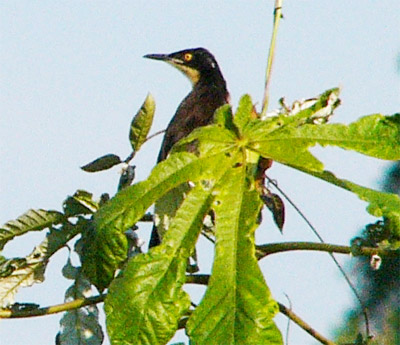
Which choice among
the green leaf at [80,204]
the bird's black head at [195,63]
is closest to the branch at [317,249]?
the green leaf at [80,204]

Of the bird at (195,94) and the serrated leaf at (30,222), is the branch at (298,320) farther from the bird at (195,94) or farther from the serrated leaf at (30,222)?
the bird at (195,94)

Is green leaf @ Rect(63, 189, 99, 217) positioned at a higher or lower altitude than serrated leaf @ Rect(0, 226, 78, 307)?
higher

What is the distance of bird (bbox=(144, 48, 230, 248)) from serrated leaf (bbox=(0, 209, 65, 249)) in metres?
0.95

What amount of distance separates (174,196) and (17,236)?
0.46 m

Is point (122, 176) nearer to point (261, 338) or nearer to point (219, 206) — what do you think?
point (219, 206)

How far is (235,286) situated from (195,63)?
4335 millimetres

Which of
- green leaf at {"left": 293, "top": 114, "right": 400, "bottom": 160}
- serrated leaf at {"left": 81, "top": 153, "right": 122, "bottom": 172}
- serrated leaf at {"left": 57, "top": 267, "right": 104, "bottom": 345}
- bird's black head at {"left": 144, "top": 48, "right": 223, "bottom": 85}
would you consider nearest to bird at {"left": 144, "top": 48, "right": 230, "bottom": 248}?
bird's black head at {"left": 144, "top": 48, "right": 223, "bottom": 85}

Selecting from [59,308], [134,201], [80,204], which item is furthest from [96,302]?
[134,201]

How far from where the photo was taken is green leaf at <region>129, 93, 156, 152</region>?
3.21m

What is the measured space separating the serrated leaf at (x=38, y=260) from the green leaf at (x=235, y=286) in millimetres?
872

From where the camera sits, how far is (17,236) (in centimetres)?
295

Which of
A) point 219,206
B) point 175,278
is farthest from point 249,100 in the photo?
point 175,278

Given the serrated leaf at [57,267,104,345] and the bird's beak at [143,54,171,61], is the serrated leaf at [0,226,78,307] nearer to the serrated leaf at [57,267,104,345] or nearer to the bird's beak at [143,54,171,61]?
the serrated leaf at [57,267,104,345]

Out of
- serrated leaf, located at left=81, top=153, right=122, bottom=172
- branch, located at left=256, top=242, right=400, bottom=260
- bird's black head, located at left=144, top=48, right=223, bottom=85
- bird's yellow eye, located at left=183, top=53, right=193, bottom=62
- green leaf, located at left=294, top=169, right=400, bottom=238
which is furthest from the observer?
bird's yellow eye, located at left=183, top=53, right=193, bottom=62
